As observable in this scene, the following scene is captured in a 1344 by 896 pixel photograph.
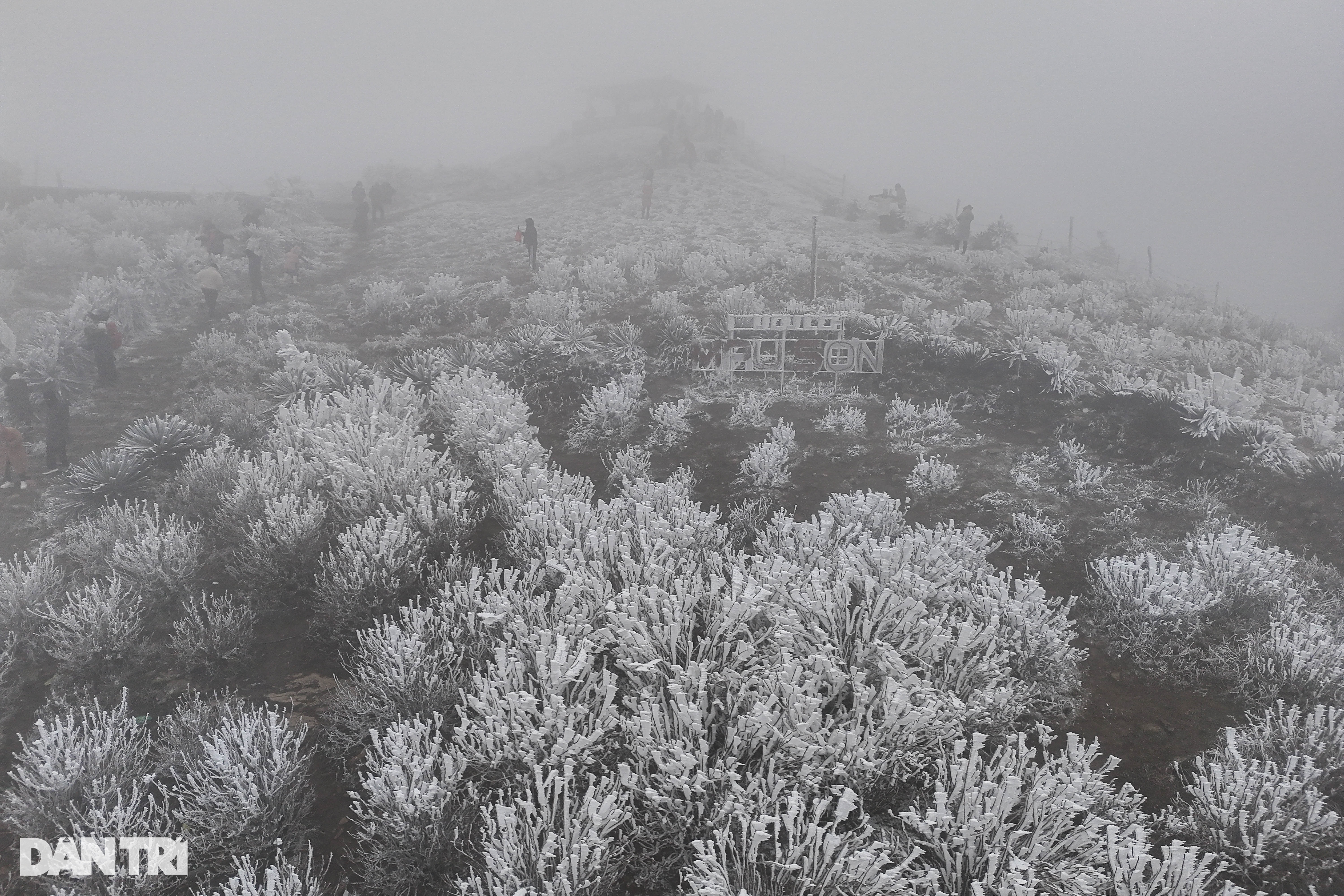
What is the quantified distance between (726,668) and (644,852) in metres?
0.88

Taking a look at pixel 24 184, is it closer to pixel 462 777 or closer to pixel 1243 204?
pixel 462 777

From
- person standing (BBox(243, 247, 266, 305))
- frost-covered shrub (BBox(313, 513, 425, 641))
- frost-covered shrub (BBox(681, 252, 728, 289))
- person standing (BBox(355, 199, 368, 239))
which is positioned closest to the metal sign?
frost-covered shrub (BBox(681, 252, 728, 289))

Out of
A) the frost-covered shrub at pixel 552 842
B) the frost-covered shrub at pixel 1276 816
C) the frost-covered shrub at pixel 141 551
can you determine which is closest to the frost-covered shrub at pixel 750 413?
the frost-covered shrub at pixel 1276 816

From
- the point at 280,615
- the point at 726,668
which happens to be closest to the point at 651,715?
the point at 726,668

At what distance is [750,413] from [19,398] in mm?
10373

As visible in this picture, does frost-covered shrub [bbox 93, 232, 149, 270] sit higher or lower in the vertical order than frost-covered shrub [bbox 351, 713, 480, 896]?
higher

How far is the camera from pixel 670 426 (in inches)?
337

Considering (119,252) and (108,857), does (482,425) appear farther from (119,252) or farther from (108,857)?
(119,252)

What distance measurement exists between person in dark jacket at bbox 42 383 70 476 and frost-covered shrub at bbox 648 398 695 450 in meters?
7.44

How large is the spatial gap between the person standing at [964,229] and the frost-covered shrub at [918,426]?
41.8 ft

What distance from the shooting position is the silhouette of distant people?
1925 centimetres

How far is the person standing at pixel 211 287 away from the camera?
12773 millimetres

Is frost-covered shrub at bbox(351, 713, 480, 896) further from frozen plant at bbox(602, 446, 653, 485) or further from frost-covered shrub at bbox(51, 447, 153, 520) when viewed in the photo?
frost-covered shrub at bbox(51, 447, 153, 520)

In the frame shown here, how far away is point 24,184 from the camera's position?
2272cm
